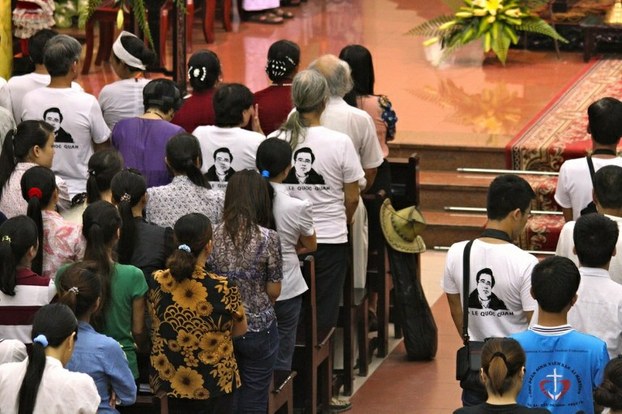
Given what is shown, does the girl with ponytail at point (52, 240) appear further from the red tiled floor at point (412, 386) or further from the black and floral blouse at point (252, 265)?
the red tiled floor at point (412, 386)

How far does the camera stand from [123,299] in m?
5.64

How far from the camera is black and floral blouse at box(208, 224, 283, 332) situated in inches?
235

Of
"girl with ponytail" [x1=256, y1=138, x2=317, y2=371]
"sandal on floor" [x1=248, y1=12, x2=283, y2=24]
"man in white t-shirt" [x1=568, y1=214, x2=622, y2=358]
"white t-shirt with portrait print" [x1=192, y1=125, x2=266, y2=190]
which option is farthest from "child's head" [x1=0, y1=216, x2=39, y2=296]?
"sandal on floor" [x1=248, y1=12, x2=283, y2=24]

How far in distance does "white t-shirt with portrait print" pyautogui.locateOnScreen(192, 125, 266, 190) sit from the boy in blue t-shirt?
221 cm

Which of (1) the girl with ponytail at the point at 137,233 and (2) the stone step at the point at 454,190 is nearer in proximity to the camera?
(1) the girl with ponytail at the point at 137,233

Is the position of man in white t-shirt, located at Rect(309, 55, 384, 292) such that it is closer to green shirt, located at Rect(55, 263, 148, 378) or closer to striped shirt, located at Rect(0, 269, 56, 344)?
green shirt, located at Rect(55, 263, 148, 378)

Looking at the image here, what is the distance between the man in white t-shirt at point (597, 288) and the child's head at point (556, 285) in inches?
11.9

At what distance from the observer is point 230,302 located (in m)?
5.61

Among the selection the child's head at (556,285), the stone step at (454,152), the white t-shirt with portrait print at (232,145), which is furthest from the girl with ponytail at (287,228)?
the stone step at (454,152)

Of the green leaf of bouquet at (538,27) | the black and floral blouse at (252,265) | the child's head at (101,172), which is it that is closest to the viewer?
the black and floral blouse at (252,265)

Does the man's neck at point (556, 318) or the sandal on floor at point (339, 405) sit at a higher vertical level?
the man's neck at point (556, 318)

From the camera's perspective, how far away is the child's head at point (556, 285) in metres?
4.96

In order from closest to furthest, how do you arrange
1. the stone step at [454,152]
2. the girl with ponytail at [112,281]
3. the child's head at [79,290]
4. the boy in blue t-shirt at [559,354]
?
the boy in blue t-shirt at [559,354], the child's head at [79,290], the girl with ponytail at [112,281], the stone step at [454,152]

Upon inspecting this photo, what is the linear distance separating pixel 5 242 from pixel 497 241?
183 cm
